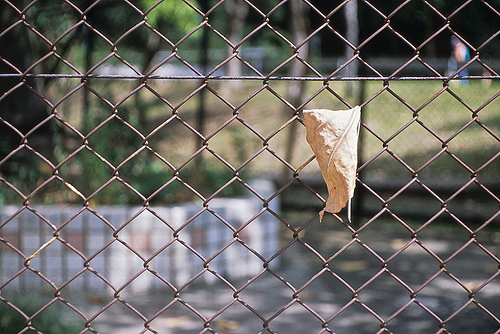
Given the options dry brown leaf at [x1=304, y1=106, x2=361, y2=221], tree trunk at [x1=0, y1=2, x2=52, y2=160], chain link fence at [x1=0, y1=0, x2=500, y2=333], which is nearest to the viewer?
dry brown leaf at [x1=304, y1=106, x2=361, y2=221]

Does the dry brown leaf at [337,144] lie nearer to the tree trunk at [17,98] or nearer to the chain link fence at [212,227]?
the chain link fence at [212,227]

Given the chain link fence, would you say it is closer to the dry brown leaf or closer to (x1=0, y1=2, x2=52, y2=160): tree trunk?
(x1=0, y1=2, x2=52, y2=160): tree trunk

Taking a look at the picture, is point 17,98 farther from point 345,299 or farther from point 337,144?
point 337,144

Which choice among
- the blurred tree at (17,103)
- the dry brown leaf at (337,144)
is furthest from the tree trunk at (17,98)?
the dry brown leaf at (337,144)

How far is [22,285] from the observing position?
394 cm

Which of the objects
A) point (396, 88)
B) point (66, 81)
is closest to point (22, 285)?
point (66, 81)

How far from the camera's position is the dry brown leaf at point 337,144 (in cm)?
175

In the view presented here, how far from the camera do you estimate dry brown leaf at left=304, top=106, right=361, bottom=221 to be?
175cm

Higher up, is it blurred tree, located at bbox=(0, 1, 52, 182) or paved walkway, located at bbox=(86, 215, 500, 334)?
blurred tree, located at bbox=(0, 1, 52, 182)

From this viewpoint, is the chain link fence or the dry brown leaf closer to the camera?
the dry brown leaf

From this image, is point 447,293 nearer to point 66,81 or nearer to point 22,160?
point 22,160

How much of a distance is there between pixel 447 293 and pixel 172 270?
1.94 m

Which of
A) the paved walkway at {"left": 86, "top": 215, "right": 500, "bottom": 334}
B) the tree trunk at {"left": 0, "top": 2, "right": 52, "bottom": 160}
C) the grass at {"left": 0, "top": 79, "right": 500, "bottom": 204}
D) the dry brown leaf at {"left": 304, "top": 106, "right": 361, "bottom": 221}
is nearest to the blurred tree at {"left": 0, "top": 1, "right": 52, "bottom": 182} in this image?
the tree trunk at {"left": 0, "top": 2, "right": 52, "bottom": 160}

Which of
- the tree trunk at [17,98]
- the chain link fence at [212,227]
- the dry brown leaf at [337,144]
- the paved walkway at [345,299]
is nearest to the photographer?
the dry brown leaf at [337,144]
